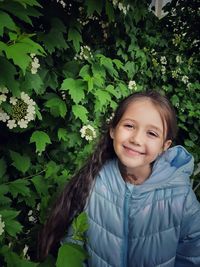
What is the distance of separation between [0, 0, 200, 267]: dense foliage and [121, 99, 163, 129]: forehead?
1.58 ft

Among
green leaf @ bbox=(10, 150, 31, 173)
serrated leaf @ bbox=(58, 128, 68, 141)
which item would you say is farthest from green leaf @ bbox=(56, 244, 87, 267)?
serrated leaf @ bbox=(58, 128, 68, 141)

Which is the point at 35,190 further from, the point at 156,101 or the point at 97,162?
the point at 156,101

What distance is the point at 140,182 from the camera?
1657 millimetres

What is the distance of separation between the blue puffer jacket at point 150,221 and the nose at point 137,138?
0.62 ft

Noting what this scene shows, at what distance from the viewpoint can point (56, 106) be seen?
2025 millimetres

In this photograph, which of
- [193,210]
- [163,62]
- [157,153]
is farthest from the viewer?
[163,62]

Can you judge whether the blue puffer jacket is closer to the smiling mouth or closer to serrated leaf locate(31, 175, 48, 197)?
the smiling mouth

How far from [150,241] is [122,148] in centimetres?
44

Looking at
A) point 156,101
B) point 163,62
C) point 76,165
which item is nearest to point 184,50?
point 163,62

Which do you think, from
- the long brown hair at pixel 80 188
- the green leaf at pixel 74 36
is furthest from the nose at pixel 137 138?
the green leaf at pixel 74 36

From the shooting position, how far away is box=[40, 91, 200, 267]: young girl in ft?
4.98

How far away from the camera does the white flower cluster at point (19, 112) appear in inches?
65.1

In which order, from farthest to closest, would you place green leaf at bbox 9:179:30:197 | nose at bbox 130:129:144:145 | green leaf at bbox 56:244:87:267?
1. green leaf at bbox 9:179:30:197
2. nose at bbox 130:129:144:145
3. green leaf at bbox 56:244:87:267

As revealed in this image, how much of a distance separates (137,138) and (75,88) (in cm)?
74
